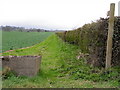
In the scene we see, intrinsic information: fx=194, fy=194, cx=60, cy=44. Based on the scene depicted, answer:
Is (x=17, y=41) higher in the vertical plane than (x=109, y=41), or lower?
lower

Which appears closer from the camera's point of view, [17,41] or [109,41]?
[109,41]

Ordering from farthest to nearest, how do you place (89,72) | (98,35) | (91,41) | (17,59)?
(91,41), (98,35), (89,72), (17,59)

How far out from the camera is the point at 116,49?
24.9 ft

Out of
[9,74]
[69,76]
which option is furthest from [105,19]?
[9,74]

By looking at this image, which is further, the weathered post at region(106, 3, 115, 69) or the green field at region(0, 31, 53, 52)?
the green field at region(0, 31, 53, 52)

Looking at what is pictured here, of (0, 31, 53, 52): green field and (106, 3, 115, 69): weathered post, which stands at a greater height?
(106, 3, 115, 69): weathered post

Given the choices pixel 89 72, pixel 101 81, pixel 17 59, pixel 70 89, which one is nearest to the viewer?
pixel 70 89

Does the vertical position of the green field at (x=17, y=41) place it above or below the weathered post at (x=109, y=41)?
below

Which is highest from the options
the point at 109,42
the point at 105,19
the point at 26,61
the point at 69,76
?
the point at 105,19

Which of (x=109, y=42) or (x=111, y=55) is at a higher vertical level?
(x=109, y=42)

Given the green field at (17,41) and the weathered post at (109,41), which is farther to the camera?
the green field at (17,41)

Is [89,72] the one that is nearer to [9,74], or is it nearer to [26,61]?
[26,61]

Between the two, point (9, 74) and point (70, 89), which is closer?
point (70, 89)

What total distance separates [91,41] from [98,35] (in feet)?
2.22
